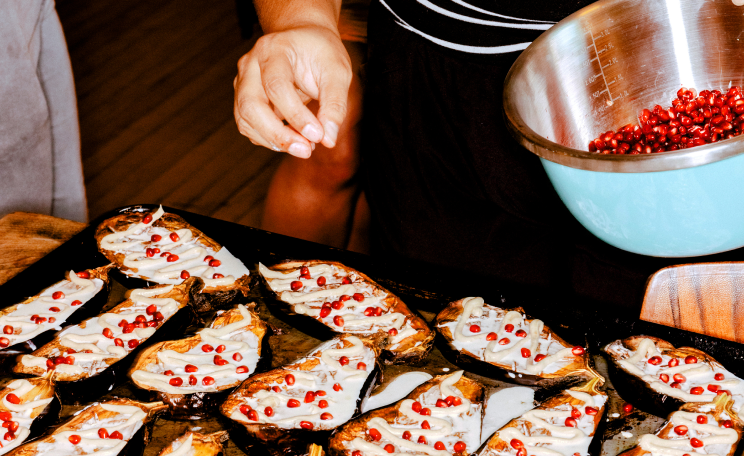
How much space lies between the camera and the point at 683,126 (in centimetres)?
145

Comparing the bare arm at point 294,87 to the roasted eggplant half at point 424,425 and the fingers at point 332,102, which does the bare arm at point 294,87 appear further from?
the roasted eggplant half at point 424,425

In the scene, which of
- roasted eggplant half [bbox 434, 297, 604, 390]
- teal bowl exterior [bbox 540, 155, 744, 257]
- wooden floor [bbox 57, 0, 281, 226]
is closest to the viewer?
teal bowl exterior [bbox 540, 155, 744, 257]

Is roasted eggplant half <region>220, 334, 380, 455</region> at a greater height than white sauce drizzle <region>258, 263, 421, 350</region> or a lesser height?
lesser

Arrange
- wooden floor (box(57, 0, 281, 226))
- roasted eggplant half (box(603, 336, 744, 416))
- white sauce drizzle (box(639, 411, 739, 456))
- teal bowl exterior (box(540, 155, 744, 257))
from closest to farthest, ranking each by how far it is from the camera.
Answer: teal bowl exterior (box(540, 155, 744, 257)) < white sauce drizzle (box(639, 411, 739, 456)) < roasted eggplant half (box(603, 336, 744, 416)) < wooden floor (box(57, 0, 281, 226))

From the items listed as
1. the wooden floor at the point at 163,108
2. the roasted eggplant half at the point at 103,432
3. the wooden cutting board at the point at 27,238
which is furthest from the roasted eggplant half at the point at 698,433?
the wooden floor at the point at 163,108

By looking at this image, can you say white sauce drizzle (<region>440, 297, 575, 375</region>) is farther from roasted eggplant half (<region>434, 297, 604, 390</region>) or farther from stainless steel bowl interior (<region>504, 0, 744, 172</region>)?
stainless steel bowl interior (<region>504, 0, 744, 172</region>)

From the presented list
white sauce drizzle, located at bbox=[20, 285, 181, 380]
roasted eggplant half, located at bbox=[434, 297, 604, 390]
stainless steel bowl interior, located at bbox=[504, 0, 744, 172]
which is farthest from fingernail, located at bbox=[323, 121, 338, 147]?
white sauce drizzle, located at bbox=[20, 285, 181, 380]

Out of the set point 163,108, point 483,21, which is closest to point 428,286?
point 483,21

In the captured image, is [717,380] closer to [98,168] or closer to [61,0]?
[98,168]

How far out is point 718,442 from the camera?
130cm

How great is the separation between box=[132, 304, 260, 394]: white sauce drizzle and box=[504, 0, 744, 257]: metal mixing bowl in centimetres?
78

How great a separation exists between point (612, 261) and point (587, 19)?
1.99 feet

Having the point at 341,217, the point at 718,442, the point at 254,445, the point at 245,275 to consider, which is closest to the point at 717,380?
the point at 718,442

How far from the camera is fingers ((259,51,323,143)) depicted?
1.44m
